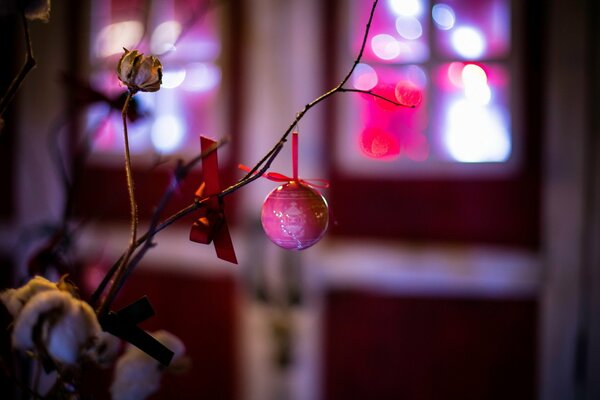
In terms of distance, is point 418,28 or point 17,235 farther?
point 17,235

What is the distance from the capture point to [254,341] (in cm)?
205

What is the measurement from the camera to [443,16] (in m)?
1.88

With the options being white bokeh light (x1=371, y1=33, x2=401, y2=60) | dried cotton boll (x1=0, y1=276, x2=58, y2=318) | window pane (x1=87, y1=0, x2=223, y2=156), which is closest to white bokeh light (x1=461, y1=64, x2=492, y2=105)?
white bokeh light (x1=371, y1=33, x2=401, y2=60)

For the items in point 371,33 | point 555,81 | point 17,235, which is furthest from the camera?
point 17,235

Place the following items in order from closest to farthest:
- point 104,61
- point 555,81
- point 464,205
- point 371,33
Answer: point 555,81, point 464,205, point 371,33, point 104,61

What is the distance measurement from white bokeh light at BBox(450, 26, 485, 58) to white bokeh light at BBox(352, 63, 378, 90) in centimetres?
33

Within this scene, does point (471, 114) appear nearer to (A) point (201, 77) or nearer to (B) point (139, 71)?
(A) point (201, 77)

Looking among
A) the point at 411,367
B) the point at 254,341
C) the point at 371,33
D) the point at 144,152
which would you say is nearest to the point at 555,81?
the point at 371,33

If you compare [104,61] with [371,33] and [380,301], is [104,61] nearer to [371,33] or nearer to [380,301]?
[371,33]

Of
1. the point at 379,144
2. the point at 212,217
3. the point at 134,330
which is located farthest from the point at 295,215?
the point at 379,144

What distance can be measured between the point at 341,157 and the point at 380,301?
0.61m

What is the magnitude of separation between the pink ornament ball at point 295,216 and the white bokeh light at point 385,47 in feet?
4.67

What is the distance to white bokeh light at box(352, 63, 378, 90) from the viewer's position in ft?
6.37

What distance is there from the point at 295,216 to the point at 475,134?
1.41 metres
